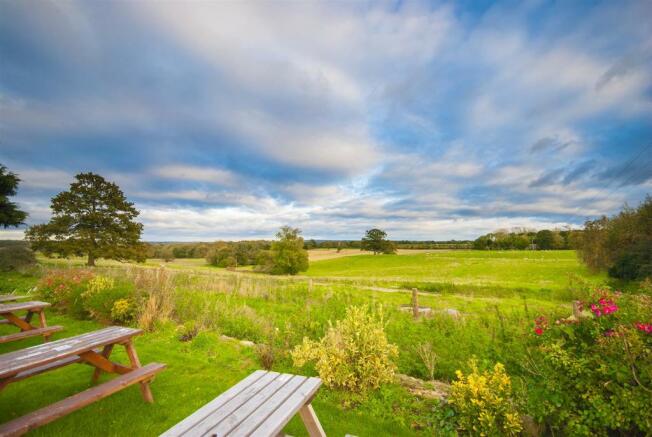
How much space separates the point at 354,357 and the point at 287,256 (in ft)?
133

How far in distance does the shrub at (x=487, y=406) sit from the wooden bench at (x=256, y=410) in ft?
6.13

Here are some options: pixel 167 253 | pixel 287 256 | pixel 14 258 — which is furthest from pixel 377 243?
pixel 14 258

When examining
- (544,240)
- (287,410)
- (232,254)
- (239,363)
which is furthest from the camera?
(544,240)

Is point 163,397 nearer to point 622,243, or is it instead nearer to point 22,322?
point 22,322

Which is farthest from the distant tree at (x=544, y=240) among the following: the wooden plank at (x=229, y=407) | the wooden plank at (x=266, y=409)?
the wooden plank at (x=229, y=407)

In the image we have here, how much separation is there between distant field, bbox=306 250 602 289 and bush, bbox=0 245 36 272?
97.8ft

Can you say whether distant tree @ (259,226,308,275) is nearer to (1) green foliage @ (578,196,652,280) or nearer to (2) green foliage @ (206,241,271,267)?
(2) green foliage @ (206,241,271,267)

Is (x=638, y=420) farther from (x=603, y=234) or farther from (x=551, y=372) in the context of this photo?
(x=603, y=234)

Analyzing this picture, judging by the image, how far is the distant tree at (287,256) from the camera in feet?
147

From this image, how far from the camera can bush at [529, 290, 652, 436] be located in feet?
8.45

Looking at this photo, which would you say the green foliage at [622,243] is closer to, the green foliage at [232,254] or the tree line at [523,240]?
the tree line at [523,240]

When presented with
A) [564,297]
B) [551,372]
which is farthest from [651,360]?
[564,297]

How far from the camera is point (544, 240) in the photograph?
207ft

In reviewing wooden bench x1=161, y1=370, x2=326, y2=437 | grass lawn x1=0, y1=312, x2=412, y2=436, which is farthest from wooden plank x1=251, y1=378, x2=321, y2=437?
grass lawn x1=0, y1=312, x2=412, y2=436
